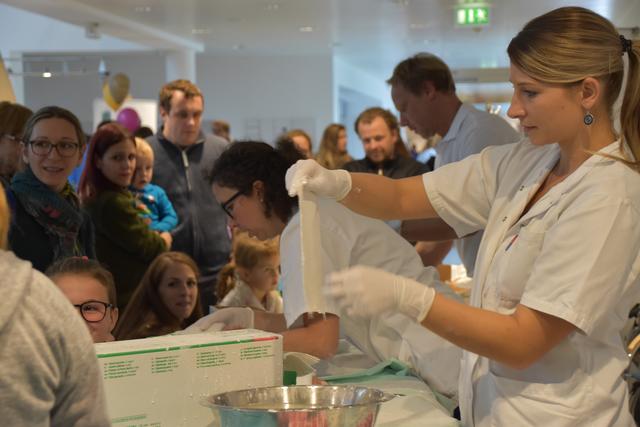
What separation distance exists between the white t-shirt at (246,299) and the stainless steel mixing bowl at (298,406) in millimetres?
2046

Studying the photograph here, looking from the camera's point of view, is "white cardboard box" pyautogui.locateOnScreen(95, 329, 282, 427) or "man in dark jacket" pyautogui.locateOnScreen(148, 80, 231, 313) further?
"man in dark jacket" pyautogui.locateOnScreen(148, 80, 231, 313)

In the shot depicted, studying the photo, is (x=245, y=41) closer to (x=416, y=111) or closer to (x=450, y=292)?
(x=416, y=111)

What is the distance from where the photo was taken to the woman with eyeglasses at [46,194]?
→ 287 centimetres

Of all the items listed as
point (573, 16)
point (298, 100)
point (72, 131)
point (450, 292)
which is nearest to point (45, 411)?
point (573, 16)

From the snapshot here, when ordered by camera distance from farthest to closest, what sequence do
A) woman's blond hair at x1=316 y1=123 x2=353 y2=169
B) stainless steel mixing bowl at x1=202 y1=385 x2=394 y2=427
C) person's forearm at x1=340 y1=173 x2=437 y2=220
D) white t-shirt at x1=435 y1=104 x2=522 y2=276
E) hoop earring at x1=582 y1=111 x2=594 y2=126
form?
woman's blond hair at x1=316 y1=123 x2=353 y2=169 → white t-shirt at x1=435 y1=104 x2=522 y2=276 → person's forearm at x1=340 y1=173 x2=437 y2=220 → hoop earring at x1=582 y1=111 x2=594 y2=126 → stainless steel mixing bowl at x1=202 y1=385 x2=394 y2=427

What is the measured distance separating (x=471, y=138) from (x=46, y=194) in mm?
1351

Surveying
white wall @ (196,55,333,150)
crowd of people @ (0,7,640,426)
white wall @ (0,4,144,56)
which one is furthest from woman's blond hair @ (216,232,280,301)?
white wall @ (196,55,333,150)

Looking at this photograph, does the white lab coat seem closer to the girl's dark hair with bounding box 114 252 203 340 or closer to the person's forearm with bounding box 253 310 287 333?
the person's forearm with bounding box 253 310 287 333

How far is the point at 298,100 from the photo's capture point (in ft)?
46.7

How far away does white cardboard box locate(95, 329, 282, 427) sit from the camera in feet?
5.04

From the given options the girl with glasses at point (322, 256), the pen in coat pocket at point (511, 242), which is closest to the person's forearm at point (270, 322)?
the girl with glasses at point (322, 256)

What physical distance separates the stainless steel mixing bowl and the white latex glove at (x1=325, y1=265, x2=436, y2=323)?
143mm

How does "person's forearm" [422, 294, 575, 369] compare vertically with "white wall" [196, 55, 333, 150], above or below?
below

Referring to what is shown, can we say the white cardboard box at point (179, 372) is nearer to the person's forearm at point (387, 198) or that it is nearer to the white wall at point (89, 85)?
the person's forearm at point (387, 198)
